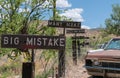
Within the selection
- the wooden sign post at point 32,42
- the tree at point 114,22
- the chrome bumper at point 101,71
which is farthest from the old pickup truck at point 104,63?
the tree at point 114,22

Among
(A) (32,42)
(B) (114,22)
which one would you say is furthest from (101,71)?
(B) (114,22)

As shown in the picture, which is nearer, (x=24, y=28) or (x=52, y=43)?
(x=52, y=43)

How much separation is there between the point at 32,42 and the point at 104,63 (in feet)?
16.8

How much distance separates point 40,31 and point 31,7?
1064mm

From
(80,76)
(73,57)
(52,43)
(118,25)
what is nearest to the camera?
Result: (52,43)

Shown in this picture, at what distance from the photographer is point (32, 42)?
678 cm

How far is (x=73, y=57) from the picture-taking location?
15.2 meters

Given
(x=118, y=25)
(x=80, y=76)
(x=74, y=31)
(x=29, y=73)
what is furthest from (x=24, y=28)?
(x=118, y=25)

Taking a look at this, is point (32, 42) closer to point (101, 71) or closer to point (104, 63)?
point (104, 63)

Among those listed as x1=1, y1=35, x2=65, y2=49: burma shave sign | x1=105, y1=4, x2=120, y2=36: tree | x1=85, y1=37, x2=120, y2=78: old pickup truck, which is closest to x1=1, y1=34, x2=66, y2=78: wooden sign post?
x1=1, y1=35, x2=65, y2=49: burma shave sign

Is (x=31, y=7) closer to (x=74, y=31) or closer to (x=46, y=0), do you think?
(x=46, y=0)

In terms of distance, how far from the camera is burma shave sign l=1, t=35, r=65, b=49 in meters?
6.76

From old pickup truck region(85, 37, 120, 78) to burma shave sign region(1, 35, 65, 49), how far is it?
4679mm

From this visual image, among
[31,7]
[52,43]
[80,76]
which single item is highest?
[31,7]
